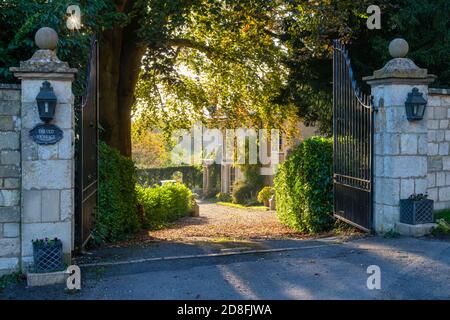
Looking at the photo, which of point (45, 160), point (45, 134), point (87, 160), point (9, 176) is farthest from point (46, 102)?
point (87, 160)

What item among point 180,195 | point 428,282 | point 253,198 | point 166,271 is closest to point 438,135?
point 428,282

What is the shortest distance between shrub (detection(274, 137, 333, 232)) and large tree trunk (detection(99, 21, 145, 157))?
4419mm

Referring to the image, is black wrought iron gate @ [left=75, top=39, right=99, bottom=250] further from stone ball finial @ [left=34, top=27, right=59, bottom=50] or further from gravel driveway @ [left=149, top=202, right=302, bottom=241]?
gravel driveway @ [left=149, top=202, right=302, bottom=241]

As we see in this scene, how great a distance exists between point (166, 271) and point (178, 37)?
8.65 m

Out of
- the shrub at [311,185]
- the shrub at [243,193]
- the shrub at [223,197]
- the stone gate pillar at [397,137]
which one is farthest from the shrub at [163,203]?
the shrub at [223,197]

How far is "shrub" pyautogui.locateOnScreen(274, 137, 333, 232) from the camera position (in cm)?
1010

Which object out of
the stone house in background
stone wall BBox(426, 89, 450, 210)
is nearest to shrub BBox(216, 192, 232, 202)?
the stone house in background

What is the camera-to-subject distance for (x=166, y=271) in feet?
20.6

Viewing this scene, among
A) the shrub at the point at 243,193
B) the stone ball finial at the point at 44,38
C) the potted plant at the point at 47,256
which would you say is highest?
the stone ball finial at the point at 44,38

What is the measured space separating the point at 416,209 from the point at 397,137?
3.66ft

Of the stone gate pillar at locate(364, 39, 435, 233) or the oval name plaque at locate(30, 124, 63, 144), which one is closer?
the oval name plaque at locate(30, 124, 63, 144)

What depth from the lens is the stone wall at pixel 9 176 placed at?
6.03 m

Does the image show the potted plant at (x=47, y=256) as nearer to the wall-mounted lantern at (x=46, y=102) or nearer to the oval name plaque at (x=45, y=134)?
the oval name plaque at (x=45, y=134)
